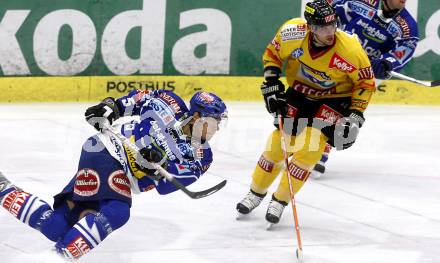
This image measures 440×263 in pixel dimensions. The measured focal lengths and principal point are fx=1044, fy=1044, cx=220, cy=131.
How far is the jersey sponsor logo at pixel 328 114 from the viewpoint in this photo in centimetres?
725

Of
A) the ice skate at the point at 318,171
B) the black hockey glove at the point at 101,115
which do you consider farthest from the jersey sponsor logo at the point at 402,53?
the black hockey glove at the point at 101,115

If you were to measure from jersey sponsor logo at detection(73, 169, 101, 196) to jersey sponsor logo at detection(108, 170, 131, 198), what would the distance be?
0.07 meters

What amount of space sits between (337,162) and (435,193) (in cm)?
128

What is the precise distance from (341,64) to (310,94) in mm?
500

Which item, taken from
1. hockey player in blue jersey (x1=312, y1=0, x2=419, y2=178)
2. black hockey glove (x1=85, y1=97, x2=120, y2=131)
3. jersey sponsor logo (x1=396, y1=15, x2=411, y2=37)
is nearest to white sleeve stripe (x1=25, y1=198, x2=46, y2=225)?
black hockey glove (x1=85, y1=97, x2=120, y2=131)

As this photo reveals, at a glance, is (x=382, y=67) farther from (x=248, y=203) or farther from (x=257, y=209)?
(x=248, y=203)

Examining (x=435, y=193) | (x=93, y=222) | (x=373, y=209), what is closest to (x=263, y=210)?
(x=373, y=209)

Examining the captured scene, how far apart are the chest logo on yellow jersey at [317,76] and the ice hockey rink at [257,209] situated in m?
0.95

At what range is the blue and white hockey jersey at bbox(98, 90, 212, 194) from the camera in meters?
5.80

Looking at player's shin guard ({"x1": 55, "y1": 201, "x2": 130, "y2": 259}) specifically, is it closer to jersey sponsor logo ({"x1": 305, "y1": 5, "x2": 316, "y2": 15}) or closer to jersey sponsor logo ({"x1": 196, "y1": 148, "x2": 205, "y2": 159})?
jersey sponsor logo ({"x1": 196, "y1": 148, "x2": 205, "y2": 159})

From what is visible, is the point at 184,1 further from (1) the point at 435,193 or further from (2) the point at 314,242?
(2) the point at 314,242

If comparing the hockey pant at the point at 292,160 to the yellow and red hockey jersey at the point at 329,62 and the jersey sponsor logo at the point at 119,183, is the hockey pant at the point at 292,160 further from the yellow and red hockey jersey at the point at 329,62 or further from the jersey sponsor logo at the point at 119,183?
the jersey sponsor logo at the point at 119,183

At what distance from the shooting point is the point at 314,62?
276 inches

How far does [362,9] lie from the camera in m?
8.79
